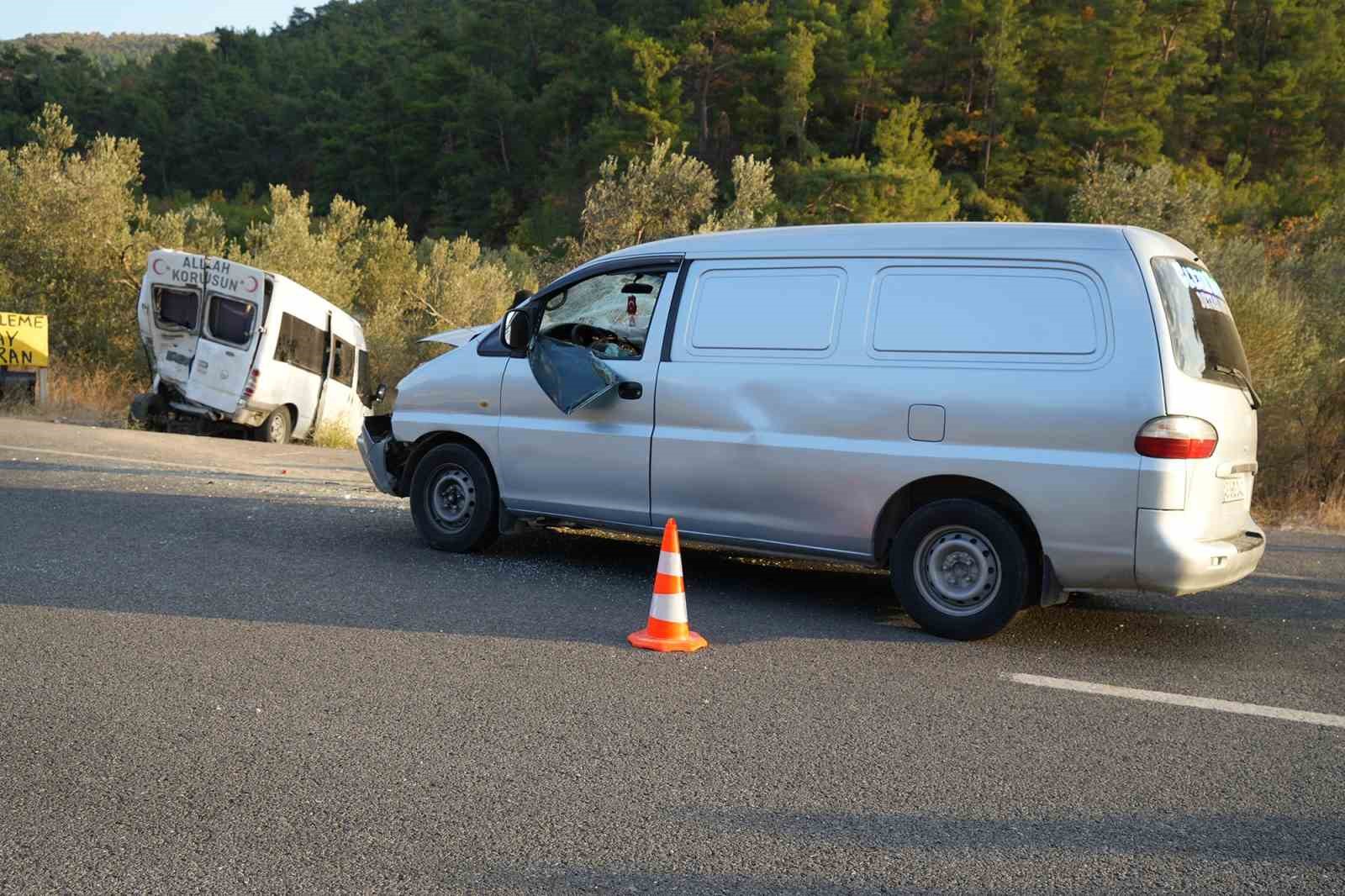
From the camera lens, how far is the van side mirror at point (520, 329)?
8.38 m

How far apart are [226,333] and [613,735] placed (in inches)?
664

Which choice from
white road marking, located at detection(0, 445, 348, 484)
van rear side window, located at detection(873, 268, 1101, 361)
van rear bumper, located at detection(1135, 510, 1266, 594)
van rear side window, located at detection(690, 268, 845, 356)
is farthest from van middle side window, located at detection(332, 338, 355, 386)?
van rear bumper, located at detection(1135, 510, 1266, 594)

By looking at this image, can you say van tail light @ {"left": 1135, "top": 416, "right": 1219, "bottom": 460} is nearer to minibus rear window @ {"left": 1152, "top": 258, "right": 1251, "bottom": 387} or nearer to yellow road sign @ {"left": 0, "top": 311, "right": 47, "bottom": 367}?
minibus rear window @ {"left": 1152, "top": 258, "right": 1251, "bottom": 387}

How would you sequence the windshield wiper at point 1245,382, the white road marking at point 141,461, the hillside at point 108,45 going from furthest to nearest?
the hillside at point 108,45 < the white road marking at point 141,461 < the windshield wiper at point 1245,382

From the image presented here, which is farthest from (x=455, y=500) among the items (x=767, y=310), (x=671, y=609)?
(x=671, y=609)

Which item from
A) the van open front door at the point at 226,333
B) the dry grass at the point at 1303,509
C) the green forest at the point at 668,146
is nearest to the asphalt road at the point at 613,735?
the dry grass at the point at 1303,509

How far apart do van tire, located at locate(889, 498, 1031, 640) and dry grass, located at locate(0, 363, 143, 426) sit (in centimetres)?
1704

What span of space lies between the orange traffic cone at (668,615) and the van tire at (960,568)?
48.6 inches

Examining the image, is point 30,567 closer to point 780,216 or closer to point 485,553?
point 485,553

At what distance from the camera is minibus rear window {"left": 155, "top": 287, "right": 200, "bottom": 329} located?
20.2 m

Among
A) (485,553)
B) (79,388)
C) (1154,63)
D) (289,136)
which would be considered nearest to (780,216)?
(1154,63)

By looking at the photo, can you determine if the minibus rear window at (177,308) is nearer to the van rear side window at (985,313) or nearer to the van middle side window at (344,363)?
the van middle side window at (344,363)

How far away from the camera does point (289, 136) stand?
87.1 meters

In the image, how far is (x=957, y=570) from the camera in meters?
6.74
